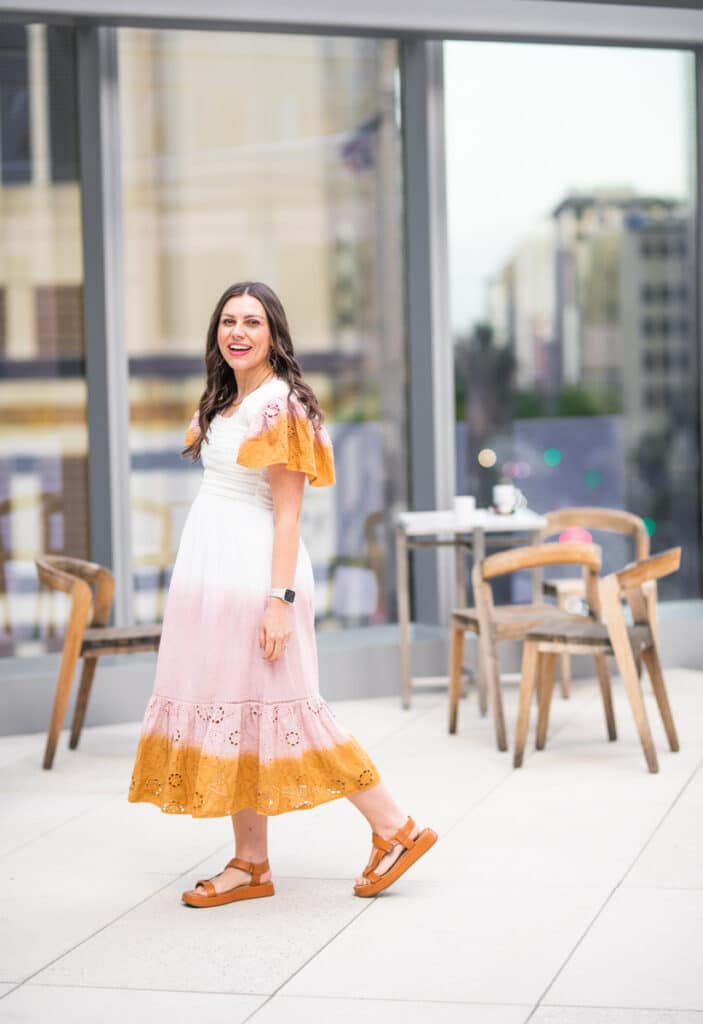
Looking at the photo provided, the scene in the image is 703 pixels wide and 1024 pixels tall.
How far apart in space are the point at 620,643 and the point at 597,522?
1.60 m

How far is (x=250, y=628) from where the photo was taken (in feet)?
11.9

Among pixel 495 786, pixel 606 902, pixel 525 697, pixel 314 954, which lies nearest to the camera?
pixel 314 954

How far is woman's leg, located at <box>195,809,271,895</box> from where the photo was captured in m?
3.76

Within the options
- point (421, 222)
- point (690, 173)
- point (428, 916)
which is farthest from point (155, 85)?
point (428, 916)

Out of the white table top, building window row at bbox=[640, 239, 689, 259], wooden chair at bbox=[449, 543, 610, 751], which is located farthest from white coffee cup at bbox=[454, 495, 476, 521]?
building window row at bbox=[640, 239, 689, 259]

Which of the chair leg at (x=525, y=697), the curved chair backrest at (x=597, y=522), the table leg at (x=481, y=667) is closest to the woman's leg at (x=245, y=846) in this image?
the chair leg at (x=525, y=697)

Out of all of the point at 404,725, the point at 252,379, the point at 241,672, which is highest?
the point at 252,379

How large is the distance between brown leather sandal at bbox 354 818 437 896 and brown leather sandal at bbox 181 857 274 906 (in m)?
0.24

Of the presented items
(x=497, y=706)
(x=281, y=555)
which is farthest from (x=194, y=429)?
(x=497, y=706)

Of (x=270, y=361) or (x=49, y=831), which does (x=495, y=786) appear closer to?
(x=49, y=831)

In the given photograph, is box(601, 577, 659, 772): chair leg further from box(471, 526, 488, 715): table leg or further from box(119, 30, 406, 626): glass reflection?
box(119, 30, 406, 626): glass reflection

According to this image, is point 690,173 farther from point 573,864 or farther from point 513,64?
point 573,864

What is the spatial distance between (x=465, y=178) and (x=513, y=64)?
615 millimetres

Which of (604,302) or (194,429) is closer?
(194,429)
